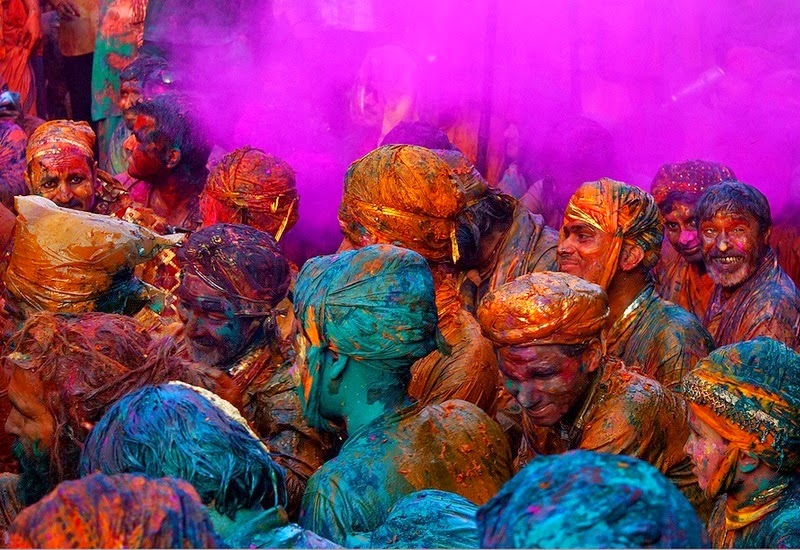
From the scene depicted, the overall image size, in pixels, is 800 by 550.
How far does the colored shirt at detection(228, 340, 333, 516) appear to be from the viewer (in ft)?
15.9

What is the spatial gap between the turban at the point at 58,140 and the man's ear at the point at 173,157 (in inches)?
18.7

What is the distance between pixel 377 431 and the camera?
14.1ft

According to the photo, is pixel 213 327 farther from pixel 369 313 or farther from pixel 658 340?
pixel 658 340

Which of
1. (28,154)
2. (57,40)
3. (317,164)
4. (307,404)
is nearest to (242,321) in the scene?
(307,404)

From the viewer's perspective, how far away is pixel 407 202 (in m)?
5.88

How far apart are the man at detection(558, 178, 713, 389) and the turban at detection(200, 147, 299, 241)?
1.61 metres

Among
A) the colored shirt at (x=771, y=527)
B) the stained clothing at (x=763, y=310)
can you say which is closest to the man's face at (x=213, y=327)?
the colored shirt at (x=771, y=527)

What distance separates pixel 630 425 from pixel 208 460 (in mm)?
1937

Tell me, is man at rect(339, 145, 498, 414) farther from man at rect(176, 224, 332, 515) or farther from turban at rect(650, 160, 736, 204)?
turban at rect(650, 160, 736, 204)

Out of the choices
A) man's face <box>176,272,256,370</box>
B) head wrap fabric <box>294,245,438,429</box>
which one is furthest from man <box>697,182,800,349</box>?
head wrap fabric <box>294,245,438,429</box>

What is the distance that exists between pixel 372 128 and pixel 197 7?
1752 millimetres

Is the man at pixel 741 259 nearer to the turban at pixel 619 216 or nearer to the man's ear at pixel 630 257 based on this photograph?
the turban at pixel 619 216

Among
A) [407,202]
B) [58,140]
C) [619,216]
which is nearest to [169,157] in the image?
[58,140]

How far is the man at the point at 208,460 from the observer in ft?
10.8
